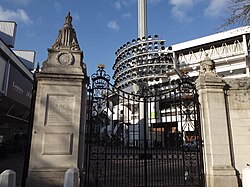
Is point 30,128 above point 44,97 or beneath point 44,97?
beneath

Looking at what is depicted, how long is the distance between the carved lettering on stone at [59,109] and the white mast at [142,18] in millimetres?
50719

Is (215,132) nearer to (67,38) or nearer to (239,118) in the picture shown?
(239,118)

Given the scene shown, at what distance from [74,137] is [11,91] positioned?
12.5 m

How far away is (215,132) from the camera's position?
293 inches

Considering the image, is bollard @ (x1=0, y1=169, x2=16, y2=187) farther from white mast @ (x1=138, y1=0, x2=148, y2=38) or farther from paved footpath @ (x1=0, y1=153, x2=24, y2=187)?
white mast @ (x1=138, y1=0, x2=148, y2=38)

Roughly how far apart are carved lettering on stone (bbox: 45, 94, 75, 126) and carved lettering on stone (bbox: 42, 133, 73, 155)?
1.23ft

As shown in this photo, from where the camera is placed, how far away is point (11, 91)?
1672 centimetres

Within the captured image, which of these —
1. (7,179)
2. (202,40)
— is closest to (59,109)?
(7,179)

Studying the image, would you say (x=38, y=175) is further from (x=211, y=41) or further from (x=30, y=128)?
(x=211, y=41)

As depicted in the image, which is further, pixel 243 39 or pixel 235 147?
pixel 243 39

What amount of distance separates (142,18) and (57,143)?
55074 mm

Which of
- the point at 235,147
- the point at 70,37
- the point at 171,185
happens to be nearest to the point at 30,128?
the point at 70,37

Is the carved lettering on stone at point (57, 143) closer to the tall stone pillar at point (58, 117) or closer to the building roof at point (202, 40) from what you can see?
the tall stone pillar at point (58, 117)

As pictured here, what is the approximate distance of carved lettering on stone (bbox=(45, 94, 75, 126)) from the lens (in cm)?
675
